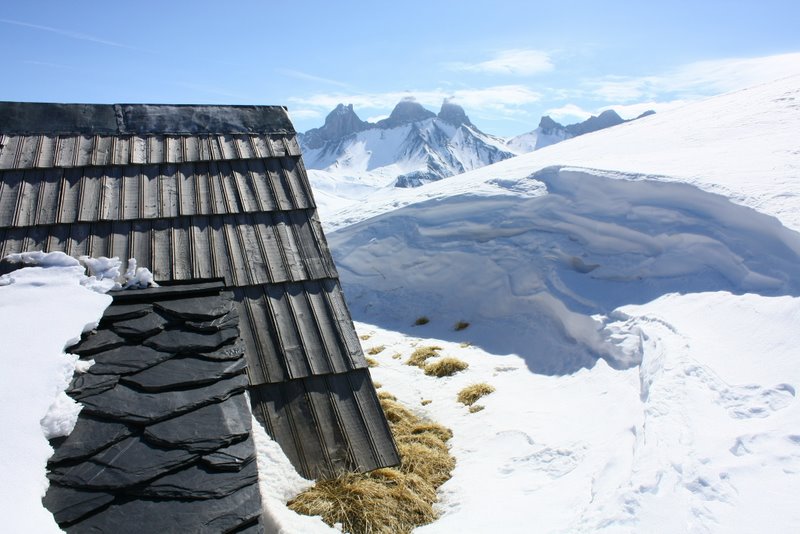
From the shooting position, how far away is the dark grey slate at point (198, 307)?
8.74 ft

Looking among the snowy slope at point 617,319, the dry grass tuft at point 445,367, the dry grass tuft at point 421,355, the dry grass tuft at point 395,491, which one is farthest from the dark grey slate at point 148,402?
the dry grass tuft at point 421,355

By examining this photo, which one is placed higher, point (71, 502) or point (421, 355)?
point (71, 502)

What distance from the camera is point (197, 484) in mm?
1865

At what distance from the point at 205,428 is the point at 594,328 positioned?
23.9 ft

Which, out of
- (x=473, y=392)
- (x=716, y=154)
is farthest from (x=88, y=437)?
(x=716, y=154)

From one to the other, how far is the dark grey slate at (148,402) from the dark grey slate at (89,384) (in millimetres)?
24

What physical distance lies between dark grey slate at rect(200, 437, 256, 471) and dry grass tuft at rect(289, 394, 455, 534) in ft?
3.27

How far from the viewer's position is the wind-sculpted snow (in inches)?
297

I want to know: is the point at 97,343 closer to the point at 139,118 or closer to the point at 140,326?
the point at 140,326

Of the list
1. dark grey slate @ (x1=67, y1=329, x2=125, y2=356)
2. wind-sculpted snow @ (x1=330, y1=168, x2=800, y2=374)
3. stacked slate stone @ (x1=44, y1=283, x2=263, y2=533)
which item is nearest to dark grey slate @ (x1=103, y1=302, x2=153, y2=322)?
stacked slate stone @ (x1=44, y1=283, x2=263, y2=533)

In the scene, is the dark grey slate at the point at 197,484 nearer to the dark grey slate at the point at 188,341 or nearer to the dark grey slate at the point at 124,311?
the dark grey slate at the point at 188,341

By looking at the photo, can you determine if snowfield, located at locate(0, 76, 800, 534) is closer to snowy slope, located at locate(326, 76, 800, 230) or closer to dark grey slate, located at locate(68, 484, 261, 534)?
snowy slope, located at locate(326, 76, 800, 230)

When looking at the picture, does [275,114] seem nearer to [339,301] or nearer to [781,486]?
[339,301]

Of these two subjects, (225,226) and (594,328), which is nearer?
(225,226)
